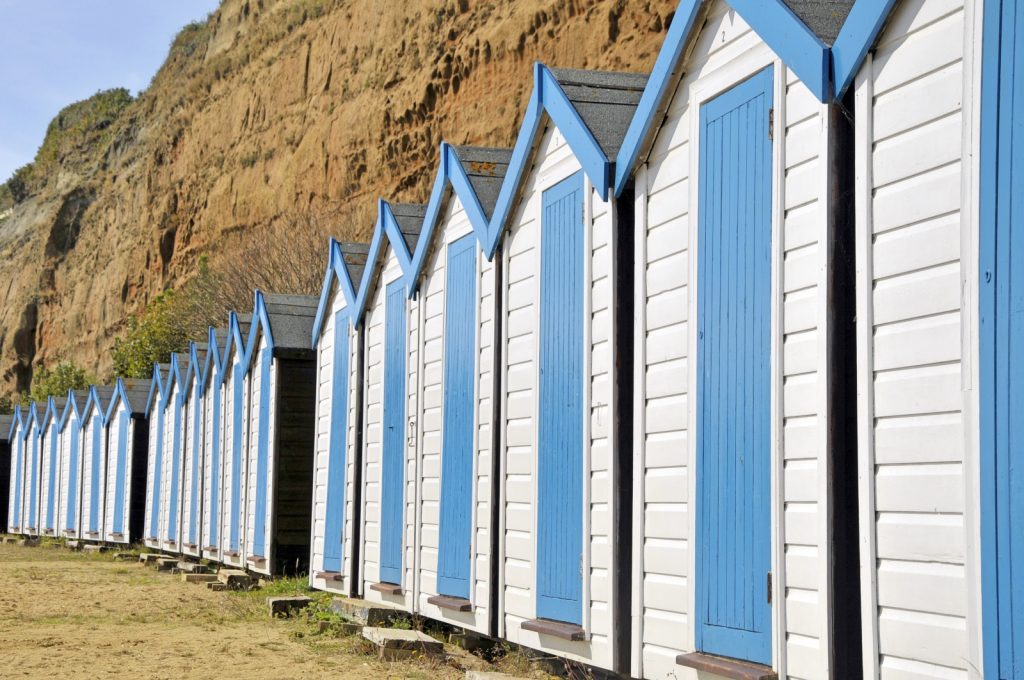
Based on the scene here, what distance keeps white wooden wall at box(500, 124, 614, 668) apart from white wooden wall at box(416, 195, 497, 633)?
331mm

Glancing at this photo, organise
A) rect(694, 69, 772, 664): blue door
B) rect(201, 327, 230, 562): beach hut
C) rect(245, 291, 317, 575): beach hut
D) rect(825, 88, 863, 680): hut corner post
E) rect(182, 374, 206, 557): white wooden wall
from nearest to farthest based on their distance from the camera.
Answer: rect(825, 88, 863, 680): hut corner post → rect(694, 69, 772, 664): blue door → rect(245, 291, 317, 575): beach hut → rect(201, 327, 230, 562): beach hut → rect(182, 374, 206, 557): white wooden wall

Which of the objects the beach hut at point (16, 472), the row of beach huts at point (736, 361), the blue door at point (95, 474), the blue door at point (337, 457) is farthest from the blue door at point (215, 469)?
the beach hut at point (16, 472)

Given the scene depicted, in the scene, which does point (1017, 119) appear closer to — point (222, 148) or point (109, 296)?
point (222, 148)

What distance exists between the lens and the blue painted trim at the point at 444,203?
11.0 metres

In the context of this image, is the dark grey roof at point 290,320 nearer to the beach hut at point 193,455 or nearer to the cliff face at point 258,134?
the beach hut at point 193,455

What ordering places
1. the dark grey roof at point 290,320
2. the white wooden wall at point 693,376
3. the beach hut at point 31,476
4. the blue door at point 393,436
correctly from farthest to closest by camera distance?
the beach hut at point 31,476, the dark grey roof at point 290,320, the blue door at point 393,436, the white wooden wall at point 693,376

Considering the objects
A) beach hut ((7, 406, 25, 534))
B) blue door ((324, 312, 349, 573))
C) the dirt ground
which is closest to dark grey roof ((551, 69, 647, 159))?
the dirt ground

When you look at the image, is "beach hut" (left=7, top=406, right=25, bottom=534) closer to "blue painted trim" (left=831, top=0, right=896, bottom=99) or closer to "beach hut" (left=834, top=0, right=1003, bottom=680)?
"blue painted trim" (left=831, top=0, right=896, bottom=99)

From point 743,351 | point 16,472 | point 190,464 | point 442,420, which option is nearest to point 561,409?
point 743,351

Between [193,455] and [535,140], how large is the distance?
14815 mm

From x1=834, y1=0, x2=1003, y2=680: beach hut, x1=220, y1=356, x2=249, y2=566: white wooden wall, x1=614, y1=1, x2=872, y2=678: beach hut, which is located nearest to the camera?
x1=834, y1=0, x2=1003, y2=680: beach hut

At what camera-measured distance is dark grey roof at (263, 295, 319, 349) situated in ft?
58.0

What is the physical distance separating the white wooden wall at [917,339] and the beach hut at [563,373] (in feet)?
8.95

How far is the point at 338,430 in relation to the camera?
15.6 meters
